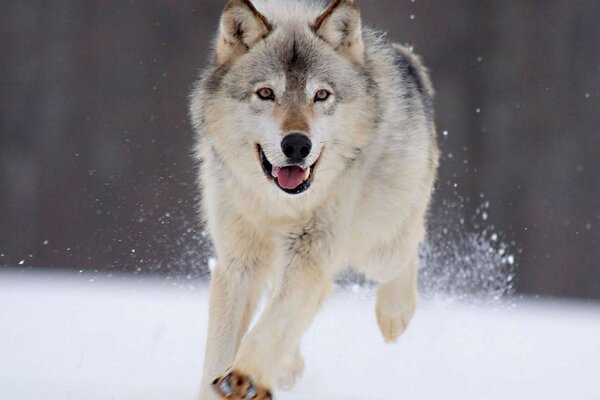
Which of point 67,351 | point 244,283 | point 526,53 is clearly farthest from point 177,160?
point 244,283

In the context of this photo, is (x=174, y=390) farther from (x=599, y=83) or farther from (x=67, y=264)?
(x=599, y=83)

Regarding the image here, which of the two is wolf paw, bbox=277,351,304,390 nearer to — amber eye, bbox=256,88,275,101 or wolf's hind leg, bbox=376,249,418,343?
wolf's hind leg, bbox=376,249,418,343

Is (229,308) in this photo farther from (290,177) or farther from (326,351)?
(326,351)

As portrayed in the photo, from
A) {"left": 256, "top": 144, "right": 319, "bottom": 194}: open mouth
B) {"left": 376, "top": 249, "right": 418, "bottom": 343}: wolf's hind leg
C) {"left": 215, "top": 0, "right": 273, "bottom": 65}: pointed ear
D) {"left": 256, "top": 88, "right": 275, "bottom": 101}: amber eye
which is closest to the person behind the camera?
{"left": 256, "top": 144, "right": 319, "bottom": 194}: open mouth

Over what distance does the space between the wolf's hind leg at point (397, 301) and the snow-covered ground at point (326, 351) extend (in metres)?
0.27

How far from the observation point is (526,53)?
54.8 feet

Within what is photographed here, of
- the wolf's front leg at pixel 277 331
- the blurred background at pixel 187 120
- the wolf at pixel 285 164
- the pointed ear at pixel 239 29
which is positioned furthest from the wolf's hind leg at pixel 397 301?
the blurred background at pixel 187 120

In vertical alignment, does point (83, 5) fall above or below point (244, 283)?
above

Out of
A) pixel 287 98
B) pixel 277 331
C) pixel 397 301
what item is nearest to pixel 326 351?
pixel 397 301

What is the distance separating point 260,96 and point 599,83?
12213mm

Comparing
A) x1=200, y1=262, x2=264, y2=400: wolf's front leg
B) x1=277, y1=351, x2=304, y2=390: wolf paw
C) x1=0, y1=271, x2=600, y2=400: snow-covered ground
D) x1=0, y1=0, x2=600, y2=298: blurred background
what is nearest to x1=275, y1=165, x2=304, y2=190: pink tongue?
x1=200, y1=262, x2=264, y2=400: wolf's front leg

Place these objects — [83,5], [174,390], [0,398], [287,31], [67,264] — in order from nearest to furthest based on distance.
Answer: [0,398] < [287,31] < [174,390] < [67,264] < [83,5]

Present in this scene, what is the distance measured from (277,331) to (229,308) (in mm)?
437

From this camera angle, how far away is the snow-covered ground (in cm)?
555
